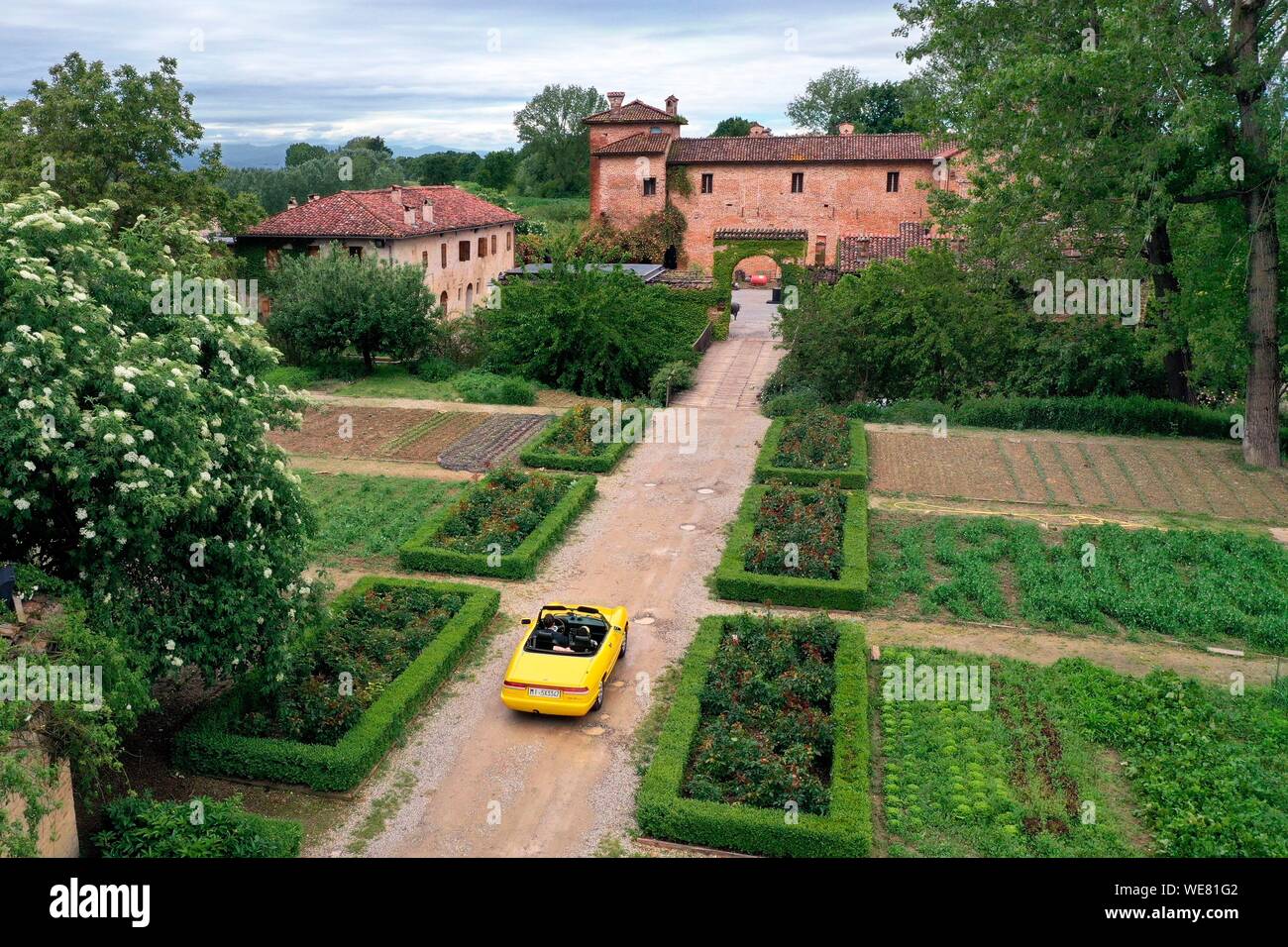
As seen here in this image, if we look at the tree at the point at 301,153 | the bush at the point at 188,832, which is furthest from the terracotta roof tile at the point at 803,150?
the tree at the point at 301,153

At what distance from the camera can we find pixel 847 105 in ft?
309

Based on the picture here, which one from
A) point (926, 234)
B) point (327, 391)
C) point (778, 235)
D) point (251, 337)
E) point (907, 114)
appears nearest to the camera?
point (251, 337)

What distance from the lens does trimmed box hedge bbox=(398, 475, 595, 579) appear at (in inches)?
760

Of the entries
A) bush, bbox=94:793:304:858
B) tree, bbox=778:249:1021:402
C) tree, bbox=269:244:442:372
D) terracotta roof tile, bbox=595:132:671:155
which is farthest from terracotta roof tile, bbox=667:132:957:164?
bush, bbox=94:793:304:858

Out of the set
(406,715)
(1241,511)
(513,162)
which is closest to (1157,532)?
(1241,511)

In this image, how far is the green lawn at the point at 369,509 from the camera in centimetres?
2050

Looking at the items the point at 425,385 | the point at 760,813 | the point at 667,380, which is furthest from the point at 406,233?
the point at 760,813

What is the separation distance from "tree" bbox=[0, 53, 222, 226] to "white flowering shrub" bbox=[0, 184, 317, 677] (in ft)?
72.9

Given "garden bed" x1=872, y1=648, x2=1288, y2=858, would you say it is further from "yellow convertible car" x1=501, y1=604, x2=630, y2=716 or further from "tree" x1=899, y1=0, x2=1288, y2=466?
"tree" x1=899, y1=0, x2=1288, y2=466

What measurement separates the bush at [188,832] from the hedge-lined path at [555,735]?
74 cm

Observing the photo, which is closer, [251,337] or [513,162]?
[251,337]

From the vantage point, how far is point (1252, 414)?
86.4 ft

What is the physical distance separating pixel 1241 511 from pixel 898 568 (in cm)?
936

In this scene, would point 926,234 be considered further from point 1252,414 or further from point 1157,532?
point 1157,532
